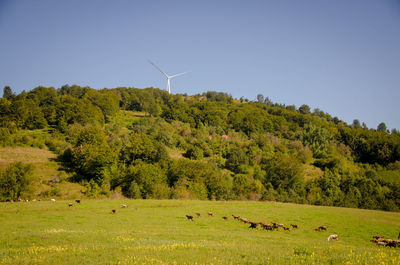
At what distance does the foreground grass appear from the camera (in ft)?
42.8

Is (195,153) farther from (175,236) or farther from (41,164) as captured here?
(175,236)

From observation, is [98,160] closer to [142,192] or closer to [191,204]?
[142,192]

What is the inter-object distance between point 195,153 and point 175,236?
91610mm

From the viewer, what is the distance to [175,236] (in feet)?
73.9

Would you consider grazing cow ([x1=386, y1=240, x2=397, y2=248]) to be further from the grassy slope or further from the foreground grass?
the grassy slope

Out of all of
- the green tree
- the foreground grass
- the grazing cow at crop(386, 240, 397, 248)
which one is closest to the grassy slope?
the green tree

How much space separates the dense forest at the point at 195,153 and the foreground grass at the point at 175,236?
2806cm

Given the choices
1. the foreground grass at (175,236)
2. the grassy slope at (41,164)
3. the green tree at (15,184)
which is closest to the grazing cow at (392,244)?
the foreground grass at (175,236)

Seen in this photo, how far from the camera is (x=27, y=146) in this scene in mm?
92438

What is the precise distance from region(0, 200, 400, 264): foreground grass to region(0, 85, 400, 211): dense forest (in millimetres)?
28058

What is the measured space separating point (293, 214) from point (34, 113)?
11787cm

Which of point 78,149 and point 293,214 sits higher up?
point 78,149

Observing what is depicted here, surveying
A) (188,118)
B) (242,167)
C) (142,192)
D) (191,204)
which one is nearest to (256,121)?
(188,118)

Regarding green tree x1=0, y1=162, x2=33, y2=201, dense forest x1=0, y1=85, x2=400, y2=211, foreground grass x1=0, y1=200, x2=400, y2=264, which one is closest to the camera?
foreground grass x1=0, y1=200, x2=400, y2=264
